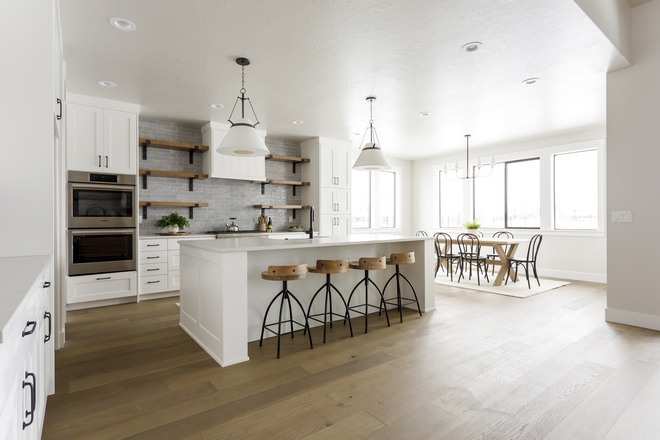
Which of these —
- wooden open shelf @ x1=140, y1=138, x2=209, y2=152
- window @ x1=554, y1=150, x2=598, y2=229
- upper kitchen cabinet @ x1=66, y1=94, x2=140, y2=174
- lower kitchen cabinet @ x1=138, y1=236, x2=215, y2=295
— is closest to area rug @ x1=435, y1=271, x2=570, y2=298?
window @ x1=554, y1=150, x2=598, y2=229

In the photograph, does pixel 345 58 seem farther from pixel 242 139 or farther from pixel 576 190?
pixel 576 190

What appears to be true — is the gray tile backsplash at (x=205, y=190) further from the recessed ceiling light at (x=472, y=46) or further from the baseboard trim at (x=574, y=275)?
the baseboard trim at (x=574, y=275)

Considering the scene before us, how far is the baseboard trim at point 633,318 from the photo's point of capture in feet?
11.5

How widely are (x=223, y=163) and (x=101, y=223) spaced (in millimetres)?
1926

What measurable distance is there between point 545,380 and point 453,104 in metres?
3.66

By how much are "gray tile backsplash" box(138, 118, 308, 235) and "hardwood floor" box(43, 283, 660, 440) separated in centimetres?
242

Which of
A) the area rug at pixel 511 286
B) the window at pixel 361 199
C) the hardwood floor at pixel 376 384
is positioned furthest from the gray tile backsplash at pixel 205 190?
the area rug at pixel 511 286

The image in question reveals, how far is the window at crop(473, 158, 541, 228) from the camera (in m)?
7.18

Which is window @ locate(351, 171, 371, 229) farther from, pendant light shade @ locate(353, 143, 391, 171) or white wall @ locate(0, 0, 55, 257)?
white wall @ locate(0, 0, 55, 257)

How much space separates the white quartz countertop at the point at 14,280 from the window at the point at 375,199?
6793 mm

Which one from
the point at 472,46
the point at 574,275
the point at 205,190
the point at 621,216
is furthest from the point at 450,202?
the point at 472,46

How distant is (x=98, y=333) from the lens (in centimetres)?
352

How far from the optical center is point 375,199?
876cm

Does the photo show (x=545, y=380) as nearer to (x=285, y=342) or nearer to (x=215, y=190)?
(x=285, y=342)
